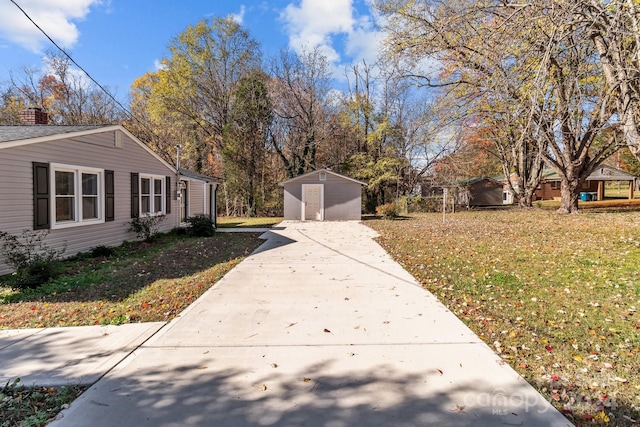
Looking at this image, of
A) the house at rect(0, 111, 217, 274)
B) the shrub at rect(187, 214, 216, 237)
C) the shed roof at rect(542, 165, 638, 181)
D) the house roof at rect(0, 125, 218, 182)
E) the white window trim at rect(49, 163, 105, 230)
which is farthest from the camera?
the shed roof at rect(542, 165, 638, 181)

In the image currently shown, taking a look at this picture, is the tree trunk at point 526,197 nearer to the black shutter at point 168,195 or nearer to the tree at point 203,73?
the tree at point 203,73

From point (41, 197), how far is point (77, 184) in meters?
1.08

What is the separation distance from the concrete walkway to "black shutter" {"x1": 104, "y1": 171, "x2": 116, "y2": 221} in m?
6.02

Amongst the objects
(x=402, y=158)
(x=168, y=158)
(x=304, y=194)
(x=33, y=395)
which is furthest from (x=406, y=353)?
(x=168, y=158)

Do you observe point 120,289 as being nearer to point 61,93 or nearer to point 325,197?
point 325,197

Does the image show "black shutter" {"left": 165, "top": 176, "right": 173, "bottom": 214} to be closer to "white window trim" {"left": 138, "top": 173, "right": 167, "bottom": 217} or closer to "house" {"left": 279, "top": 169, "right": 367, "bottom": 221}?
"white window trim" {"left": 138, "top": 173, "right": 167, "bottom": 217}

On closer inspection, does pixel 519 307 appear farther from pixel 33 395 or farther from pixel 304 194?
pixel 304 194

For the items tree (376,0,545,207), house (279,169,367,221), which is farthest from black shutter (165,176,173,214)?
tree (376,0,545,207)

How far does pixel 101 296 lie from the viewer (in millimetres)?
5090

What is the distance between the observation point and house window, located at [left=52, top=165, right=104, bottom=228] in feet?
25.1

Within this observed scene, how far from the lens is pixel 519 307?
433 centimetres

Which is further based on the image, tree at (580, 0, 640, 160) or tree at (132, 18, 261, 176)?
tree at (132, 18, 261, 176)

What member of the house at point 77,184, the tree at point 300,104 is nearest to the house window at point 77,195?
the house at point 77,184

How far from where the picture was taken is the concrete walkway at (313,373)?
2248mm
